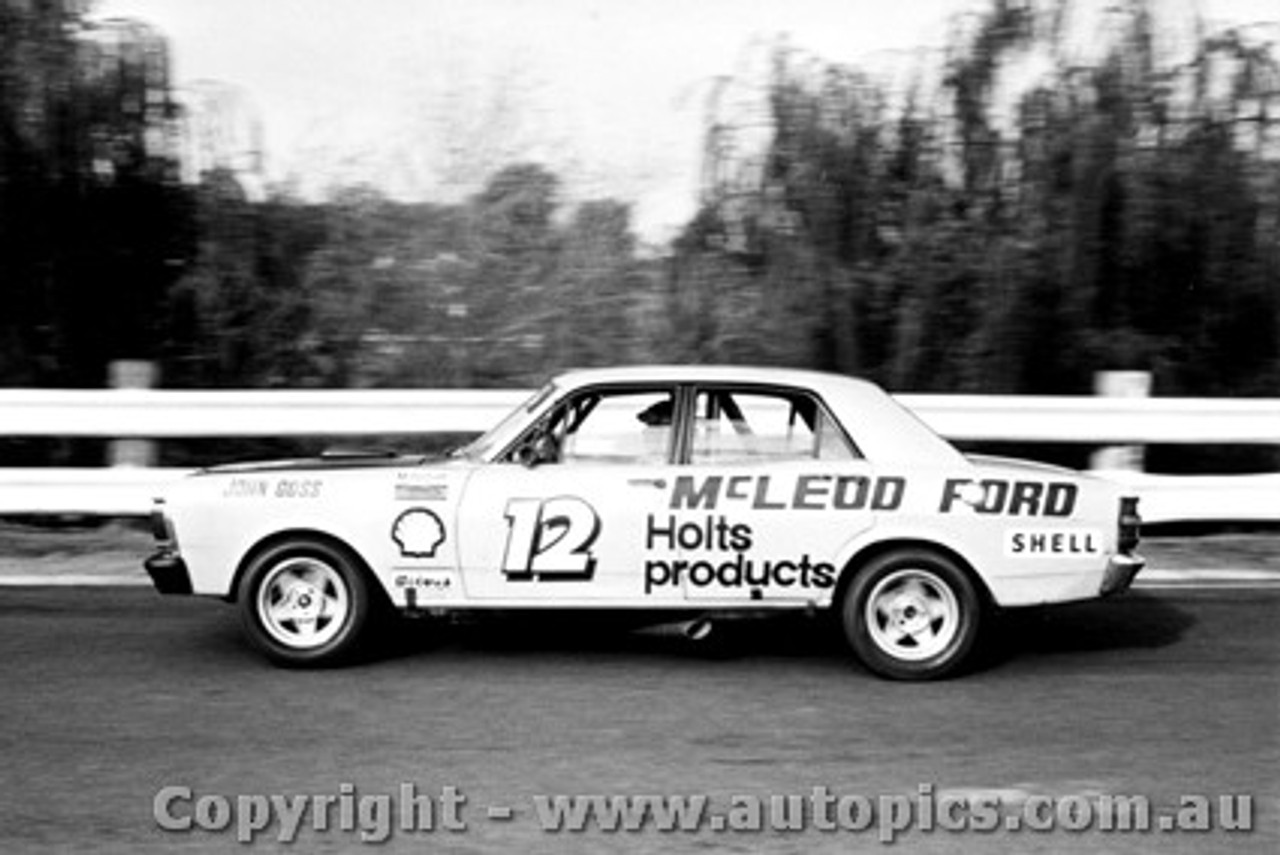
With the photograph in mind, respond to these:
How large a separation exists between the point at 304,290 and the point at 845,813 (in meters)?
8.91

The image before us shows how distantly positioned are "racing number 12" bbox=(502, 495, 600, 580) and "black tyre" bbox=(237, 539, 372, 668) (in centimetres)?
72

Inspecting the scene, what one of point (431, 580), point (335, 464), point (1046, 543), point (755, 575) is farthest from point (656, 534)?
point (1046, 543)

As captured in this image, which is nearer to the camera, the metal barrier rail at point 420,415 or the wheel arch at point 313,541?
the wheel arch at point 313,541

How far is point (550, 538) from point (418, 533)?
58 centimetres

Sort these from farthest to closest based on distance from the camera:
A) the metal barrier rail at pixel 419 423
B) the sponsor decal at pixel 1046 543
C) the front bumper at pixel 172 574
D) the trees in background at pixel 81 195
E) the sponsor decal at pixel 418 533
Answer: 1. the trees in background at pixel 81 195
2. the metal barrier rail at pixel 419 423
3. the front bumper at pixel 172 574
4. the sponsor decal at pixel 418 533
5. the sponsor decal at pixel 1046 543

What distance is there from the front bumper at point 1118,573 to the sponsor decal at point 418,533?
2.88m

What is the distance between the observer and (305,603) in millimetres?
8195

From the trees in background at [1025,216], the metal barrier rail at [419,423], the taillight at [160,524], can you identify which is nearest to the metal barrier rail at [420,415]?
the metal barrier rail at [419,423]

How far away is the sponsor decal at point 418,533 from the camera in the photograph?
798cm

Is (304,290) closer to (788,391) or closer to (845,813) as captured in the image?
(788,391)

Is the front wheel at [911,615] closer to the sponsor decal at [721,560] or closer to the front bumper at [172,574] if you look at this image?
the sponsor decal at [721,560]

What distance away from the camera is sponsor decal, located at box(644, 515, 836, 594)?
788 centimetres
